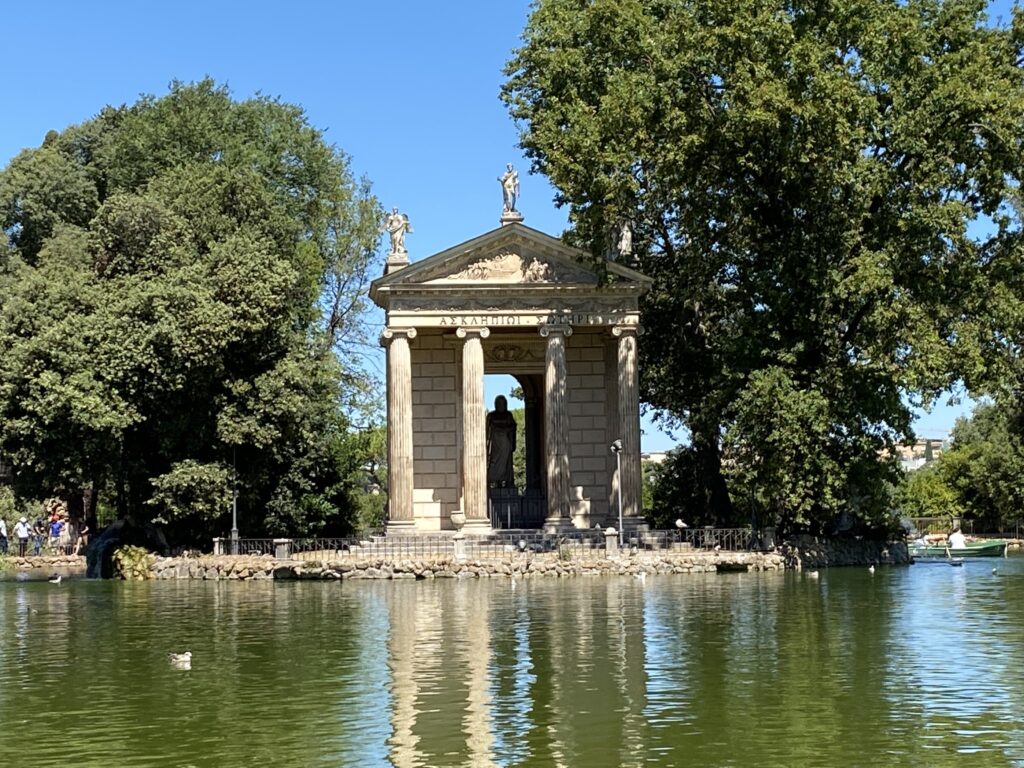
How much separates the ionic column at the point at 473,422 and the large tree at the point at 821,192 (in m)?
5.84

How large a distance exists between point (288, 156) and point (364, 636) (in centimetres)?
3656

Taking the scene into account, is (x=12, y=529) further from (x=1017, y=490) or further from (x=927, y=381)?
(x=1017, y=490)

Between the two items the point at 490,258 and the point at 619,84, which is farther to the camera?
the point at 490,258

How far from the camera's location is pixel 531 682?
53.9 feet

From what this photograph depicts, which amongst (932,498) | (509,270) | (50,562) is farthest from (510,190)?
(932,498)

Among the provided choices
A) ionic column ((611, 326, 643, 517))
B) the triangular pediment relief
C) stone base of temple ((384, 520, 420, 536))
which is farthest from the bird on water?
ionic column ((611, 326, 643, 517))

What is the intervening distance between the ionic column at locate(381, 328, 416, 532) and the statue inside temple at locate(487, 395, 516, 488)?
553cm

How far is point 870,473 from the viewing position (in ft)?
129

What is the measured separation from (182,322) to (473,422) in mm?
10210

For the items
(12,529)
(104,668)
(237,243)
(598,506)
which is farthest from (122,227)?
(104,668)

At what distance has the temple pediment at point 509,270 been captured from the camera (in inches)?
1751

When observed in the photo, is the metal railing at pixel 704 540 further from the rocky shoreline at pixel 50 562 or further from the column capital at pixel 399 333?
the rocky shoreline at pixel 50 562

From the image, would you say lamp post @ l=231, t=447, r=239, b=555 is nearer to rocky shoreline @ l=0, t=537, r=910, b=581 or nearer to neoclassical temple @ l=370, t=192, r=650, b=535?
rocky shoreline @ l=0, t=537, r=910, b=581

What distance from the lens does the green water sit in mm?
12680
